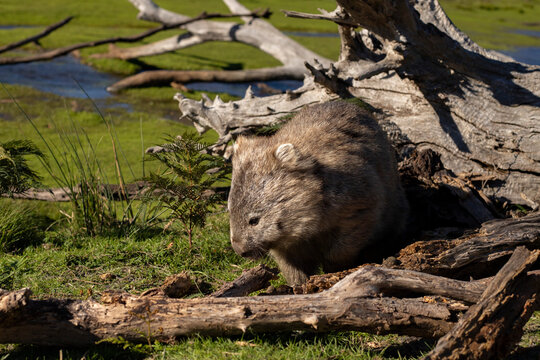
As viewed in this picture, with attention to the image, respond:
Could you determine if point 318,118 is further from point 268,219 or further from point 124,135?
point 124,135

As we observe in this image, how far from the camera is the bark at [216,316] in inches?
128

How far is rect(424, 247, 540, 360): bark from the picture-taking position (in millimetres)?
2883

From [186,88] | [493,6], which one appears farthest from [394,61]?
[493,6]

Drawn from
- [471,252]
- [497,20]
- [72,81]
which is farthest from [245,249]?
[497,20]

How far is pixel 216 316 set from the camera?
3334 millimetres

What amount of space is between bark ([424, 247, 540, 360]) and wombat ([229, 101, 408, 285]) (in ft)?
4.36

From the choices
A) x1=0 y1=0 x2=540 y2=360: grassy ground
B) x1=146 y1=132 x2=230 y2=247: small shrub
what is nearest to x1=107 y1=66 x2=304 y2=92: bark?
x1=0 y1=0 x2=540 y2=360: grassy ground

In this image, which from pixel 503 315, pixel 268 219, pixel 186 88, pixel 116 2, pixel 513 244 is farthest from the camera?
pixel 116 2

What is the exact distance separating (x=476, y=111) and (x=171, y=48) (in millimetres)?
10508

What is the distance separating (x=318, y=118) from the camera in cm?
490

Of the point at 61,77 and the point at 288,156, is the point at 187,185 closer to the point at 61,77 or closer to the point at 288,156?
the point at 288,156

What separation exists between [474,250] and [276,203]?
1553mm

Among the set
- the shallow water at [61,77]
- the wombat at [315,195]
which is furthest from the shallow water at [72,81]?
the wombat at [315,195]

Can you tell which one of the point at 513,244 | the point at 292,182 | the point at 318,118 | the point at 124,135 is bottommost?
the point at 124,135
